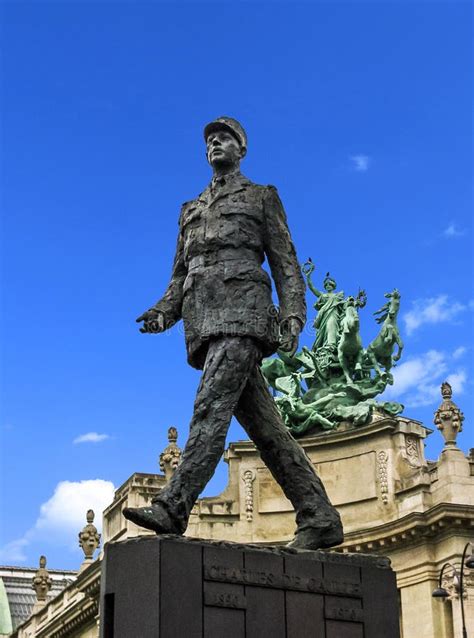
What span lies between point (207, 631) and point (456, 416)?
101ft

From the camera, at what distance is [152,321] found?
9.96 metres

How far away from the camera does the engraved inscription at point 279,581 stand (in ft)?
28.2

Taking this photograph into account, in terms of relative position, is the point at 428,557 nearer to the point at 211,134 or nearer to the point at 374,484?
the point at 374,484

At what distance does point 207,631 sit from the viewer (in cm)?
838

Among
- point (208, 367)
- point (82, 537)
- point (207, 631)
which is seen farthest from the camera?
point (82, 537)

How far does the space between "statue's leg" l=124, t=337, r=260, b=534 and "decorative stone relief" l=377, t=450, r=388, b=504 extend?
3140cm

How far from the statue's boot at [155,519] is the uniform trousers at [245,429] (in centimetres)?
4

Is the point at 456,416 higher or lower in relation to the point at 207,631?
higher

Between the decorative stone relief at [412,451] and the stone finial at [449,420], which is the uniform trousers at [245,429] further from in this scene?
the decorative stone relief at [412,451]

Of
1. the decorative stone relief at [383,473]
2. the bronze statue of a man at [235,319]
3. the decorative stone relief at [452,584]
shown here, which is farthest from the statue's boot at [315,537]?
the decorative stone relief at [383,473]

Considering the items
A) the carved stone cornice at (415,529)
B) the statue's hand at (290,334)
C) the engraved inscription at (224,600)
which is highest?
the carved stone cornice at (415,529)

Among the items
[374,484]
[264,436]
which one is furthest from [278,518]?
[264,436]

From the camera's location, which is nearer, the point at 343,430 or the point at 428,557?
the point at 428,557

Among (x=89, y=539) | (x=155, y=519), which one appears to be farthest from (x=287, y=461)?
(x=89, y=539)
